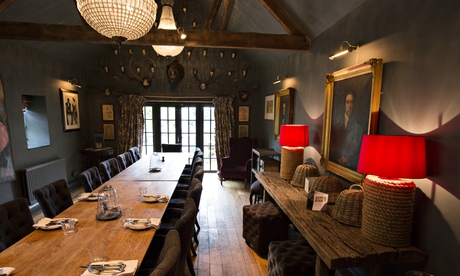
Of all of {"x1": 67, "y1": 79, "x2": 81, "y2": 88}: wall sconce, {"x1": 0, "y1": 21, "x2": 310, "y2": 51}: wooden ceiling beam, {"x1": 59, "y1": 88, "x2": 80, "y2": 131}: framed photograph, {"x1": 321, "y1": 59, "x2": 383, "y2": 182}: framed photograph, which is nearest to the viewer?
{"x1": 321, "y1": 59, "x2": 383, "y2": 182}: framed photograph

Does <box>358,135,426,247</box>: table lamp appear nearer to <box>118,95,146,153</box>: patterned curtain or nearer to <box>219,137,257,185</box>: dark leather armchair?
<box>219,137,257,185</box>: dark leather armchair

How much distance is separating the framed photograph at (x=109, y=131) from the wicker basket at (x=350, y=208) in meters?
5.55

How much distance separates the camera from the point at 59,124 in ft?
15.0

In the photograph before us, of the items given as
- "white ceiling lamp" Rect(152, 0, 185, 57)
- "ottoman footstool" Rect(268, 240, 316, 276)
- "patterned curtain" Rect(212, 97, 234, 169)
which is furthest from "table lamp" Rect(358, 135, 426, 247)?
"patterned curtain" Rect(212, 97, 234, 169)

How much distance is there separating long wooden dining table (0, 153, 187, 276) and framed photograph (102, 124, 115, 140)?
3976 millimetres

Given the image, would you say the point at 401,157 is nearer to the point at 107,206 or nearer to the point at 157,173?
the point at 107,206

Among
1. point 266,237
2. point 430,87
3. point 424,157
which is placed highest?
point 430,87

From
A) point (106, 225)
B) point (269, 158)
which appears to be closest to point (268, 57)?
point (269, 158)

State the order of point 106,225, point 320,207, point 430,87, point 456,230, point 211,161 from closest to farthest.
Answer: point 456,230, point 430,87, point 106,225, point 320,207, point 211,161

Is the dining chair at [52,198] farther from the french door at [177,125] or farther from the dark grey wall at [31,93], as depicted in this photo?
the french door at [177,125]

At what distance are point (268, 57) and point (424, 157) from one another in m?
3.91

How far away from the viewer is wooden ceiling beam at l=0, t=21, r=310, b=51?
289cm

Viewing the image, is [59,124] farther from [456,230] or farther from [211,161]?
[456,230]

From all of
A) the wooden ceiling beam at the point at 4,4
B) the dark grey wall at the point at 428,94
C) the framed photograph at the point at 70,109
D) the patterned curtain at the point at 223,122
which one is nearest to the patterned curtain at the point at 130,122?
the framed photograph at the point at 70,109
